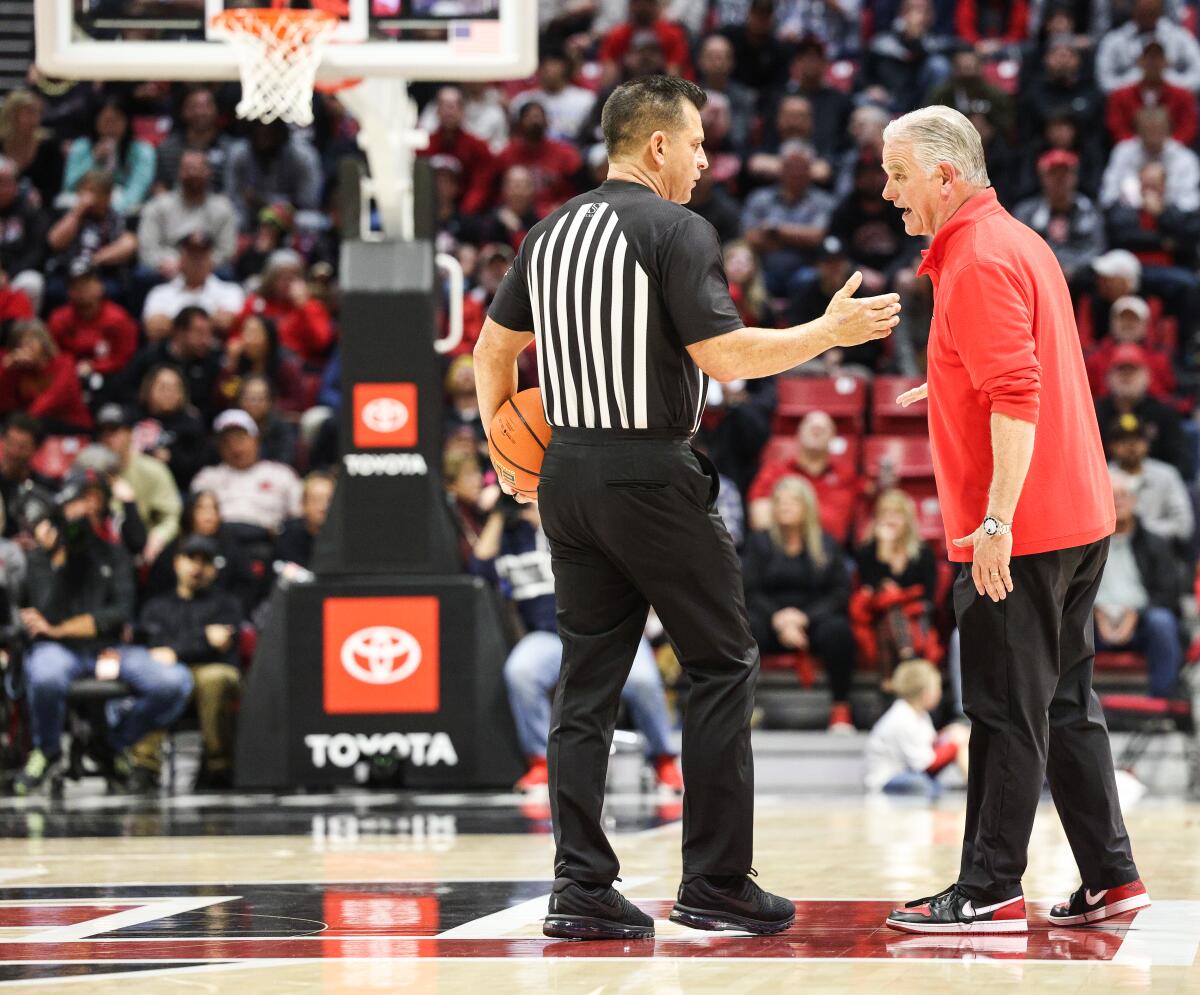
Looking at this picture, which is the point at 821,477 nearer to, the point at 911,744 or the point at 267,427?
the point at 911,744

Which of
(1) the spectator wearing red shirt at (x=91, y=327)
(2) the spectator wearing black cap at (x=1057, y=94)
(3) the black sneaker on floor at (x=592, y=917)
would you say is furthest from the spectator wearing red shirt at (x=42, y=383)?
(3) the black sneaker on floor at (x=592, y=917)

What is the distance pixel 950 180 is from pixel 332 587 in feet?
17.2

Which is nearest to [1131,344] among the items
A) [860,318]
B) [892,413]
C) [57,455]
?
[892,413]

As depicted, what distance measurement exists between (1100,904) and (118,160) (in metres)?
12.1

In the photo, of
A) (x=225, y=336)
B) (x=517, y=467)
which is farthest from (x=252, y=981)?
(x=225, y=336)

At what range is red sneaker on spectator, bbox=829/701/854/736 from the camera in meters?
9.92

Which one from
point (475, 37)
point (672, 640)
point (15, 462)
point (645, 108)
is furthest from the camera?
point (15, 462)

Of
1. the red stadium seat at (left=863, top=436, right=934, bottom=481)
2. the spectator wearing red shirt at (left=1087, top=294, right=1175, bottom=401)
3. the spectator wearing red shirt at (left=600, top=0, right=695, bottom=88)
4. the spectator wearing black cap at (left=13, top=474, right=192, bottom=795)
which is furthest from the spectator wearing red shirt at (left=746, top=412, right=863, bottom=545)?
the spectator wearing red shirt at (left=600, top=0, right=695, bottom=88)

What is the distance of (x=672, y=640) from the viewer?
169 inches

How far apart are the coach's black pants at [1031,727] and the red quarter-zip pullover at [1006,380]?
0.10 meters

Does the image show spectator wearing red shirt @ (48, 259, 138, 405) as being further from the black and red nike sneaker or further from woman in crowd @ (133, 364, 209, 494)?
the black and red nike sneaker

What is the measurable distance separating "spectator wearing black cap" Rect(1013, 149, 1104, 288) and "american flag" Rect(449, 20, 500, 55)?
554 cm

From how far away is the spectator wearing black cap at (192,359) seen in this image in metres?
12.5

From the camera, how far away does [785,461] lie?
1154cm
